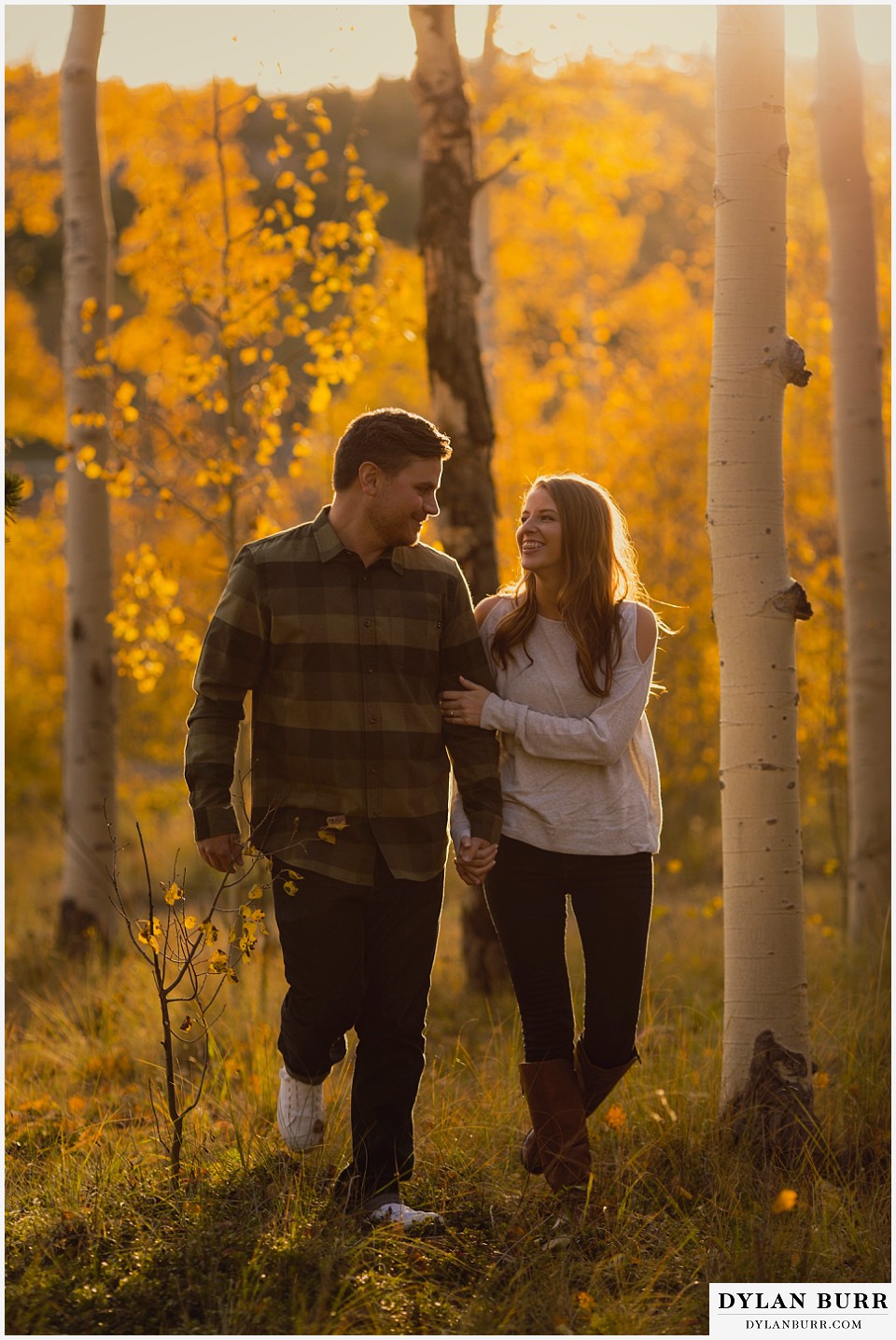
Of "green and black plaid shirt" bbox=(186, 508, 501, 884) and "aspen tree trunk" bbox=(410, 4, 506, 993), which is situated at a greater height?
"aspen tree trunk" bbox=(410, 4, 506, 993)

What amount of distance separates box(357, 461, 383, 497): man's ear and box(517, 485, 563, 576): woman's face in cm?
40

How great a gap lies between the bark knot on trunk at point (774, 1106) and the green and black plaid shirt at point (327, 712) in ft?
3.68

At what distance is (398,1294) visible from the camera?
247cm

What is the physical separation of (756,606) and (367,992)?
5.07 ft

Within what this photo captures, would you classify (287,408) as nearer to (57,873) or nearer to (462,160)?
(462,160)

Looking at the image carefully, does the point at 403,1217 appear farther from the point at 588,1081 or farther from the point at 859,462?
the point at 859,462

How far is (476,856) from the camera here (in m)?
2.87

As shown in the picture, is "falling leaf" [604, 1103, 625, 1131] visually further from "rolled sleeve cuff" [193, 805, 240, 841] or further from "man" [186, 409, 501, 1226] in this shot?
"rolled sleeve cuff" [193, 805, 240, 841]

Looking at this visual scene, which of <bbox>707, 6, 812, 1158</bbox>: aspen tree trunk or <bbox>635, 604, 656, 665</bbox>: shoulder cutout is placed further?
<bbox>707, 6, 812, 1158</bbox>: aspen tree trunk

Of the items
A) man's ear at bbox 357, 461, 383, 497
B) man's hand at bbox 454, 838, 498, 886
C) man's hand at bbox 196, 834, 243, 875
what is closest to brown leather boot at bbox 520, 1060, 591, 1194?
man's hand at bbox 454, 838, 498, 886

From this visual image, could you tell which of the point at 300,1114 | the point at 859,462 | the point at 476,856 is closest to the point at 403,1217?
the point at 300,1114

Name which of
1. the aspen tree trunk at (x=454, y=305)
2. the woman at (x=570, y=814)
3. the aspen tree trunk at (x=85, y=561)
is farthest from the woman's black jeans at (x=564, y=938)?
the aspen tree trunk at (x=85, y=561)

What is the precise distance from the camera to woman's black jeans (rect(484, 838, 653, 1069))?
9.51 feet

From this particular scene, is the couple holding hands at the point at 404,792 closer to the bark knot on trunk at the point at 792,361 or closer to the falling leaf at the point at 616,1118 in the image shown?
the falling leaf at the point at 616,1118
